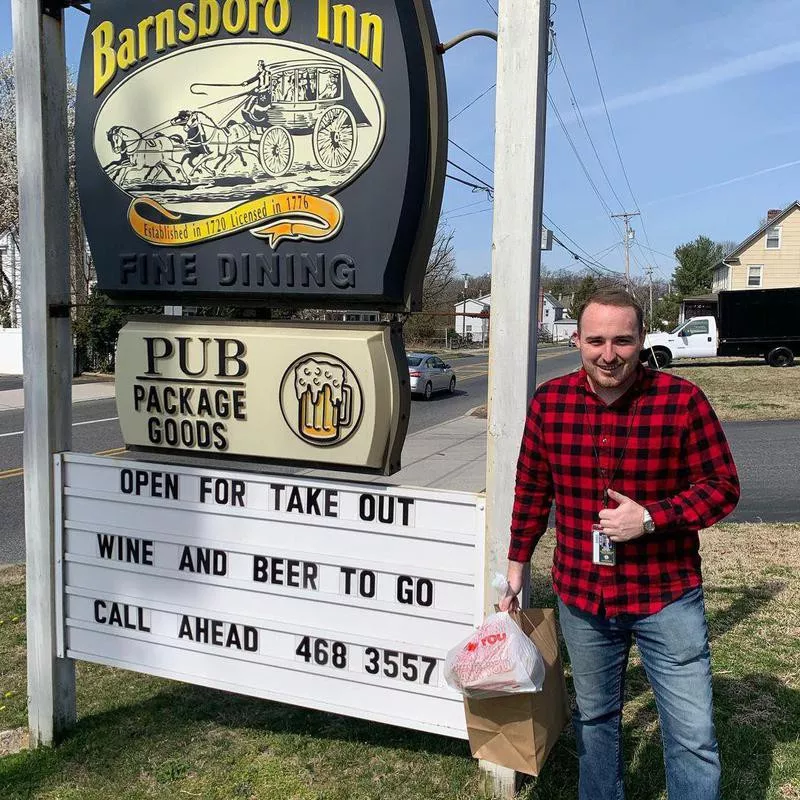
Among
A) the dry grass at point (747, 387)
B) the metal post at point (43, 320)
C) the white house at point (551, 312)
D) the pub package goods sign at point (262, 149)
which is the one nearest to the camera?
the pub package goods sign at point (262, 149)

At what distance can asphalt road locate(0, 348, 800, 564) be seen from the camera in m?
7.70

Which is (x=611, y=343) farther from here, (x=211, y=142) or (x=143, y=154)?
(x=143, y=154)

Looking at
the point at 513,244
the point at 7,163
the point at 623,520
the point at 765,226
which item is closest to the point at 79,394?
the point at 7,163

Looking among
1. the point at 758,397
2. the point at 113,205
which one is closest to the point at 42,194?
the point at 113,205

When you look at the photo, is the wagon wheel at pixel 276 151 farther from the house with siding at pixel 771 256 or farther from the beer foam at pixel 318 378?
the house with siding at pixel 771 256

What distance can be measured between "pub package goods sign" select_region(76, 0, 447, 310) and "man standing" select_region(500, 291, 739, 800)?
2.99ft

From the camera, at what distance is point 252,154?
3094 millimetres

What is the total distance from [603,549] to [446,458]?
9.20 meters

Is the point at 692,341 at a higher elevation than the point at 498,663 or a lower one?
higher

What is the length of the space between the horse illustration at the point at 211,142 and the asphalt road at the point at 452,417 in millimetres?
4584

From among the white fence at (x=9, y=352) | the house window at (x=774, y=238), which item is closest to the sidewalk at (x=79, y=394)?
the white fence at (x=9, y=352)

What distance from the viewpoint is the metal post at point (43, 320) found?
343cm

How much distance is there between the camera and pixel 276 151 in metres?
3.06

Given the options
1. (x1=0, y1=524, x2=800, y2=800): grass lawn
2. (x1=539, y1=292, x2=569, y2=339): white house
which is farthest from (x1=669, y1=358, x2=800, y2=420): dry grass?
(x1=539, y1=292, x2=569, y2=339): white house
